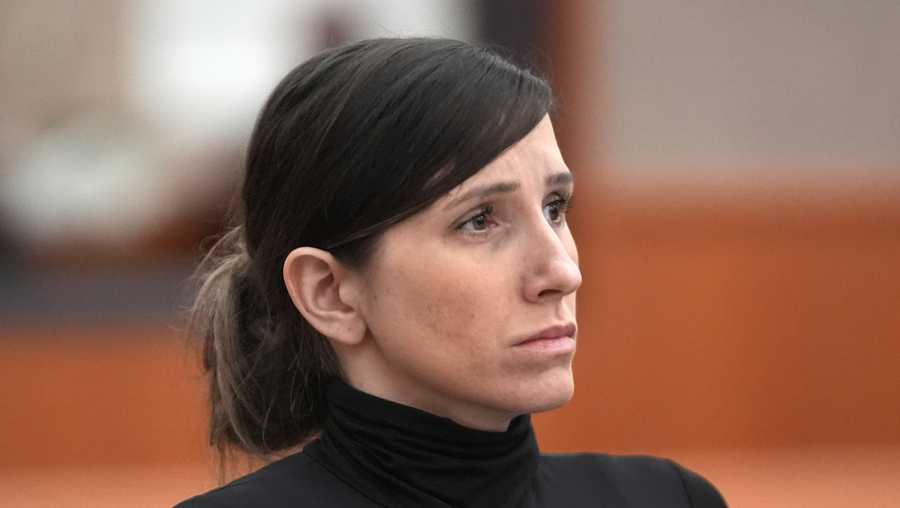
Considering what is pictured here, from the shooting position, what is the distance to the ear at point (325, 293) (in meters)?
1.92

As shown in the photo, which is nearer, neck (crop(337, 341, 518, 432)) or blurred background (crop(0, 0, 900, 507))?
neck (crop(337, 341, 518, 432))

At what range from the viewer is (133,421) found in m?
4.82

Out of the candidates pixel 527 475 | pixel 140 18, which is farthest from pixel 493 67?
pixel 140 18

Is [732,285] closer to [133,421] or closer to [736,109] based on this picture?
[736,109]

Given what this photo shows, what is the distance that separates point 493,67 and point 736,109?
3.35 metres

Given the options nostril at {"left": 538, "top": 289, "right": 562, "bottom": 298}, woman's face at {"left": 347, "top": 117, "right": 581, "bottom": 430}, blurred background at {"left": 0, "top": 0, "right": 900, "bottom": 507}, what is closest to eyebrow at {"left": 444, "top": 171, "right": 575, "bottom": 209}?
woman's face at {"left": 347, "top": 117, "right": 581, "bottom": 430}

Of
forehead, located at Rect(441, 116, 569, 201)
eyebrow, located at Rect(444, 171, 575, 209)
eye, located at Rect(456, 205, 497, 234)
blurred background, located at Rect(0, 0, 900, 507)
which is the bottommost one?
blurred background, located at Rect(0, 0, 900, 507)

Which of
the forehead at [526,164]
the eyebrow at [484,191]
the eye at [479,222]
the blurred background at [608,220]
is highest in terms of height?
the forehead at [526,164]

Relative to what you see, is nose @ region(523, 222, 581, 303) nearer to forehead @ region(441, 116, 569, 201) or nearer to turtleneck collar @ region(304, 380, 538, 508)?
forehead @ region(441, 116, 569, 201)

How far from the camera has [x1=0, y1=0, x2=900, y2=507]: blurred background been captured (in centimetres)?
480

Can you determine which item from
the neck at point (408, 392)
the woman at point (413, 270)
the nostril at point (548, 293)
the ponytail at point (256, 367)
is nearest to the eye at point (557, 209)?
the woman at point (413, 270)

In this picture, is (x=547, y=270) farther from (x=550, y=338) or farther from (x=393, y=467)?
(x=393, y=467)

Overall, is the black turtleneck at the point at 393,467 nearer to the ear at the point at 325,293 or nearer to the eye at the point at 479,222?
the ear at the point at 325,293

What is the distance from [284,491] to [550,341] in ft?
1.26
